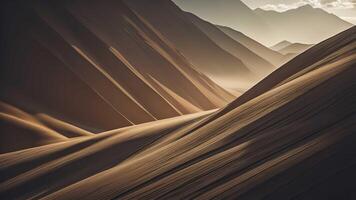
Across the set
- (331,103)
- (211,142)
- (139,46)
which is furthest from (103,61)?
(331,103)

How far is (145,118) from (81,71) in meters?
6.26

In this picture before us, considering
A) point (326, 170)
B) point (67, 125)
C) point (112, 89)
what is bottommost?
point (326, 170)

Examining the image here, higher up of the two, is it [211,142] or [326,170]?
[211,142]

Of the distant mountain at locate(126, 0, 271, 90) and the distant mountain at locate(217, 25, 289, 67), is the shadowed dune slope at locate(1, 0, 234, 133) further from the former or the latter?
the distant mountain at locate(217, 25, 289, 67)

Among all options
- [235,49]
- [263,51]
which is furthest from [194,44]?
[263,51]

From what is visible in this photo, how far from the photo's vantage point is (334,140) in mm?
6980

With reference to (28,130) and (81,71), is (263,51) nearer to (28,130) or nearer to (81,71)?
(81,71)

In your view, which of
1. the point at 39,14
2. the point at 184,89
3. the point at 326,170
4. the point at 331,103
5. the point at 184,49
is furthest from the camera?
the point at 184,49

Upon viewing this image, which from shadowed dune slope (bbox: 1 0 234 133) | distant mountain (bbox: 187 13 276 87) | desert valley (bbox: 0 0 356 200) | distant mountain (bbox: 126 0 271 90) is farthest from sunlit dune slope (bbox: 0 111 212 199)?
distant mountain (bbox: 187 13 276 87)

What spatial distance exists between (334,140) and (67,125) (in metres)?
21.2

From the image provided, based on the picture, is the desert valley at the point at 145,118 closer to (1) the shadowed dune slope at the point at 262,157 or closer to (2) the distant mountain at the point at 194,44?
(1) the shadowed dune slope at the point at 262,157

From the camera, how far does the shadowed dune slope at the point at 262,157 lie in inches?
258

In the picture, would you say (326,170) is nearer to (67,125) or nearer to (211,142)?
(211,142)

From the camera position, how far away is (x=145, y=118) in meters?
31.8
